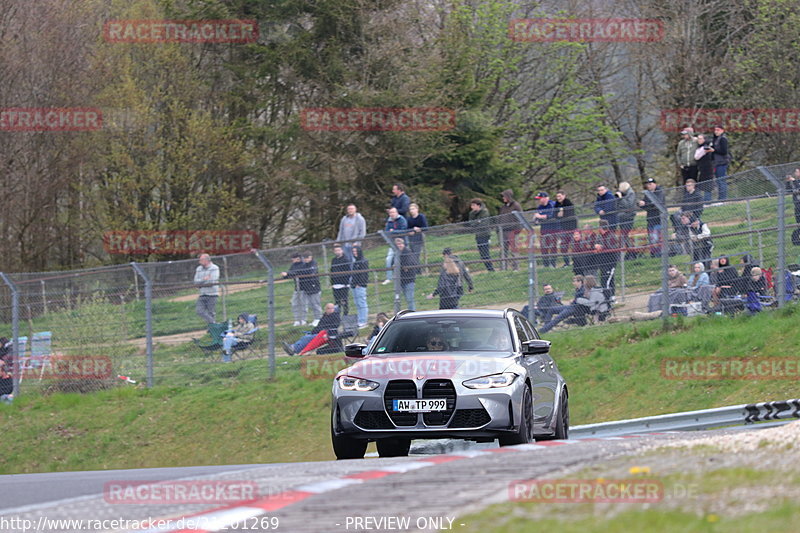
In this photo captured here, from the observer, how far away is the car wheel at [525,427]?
12492 mm

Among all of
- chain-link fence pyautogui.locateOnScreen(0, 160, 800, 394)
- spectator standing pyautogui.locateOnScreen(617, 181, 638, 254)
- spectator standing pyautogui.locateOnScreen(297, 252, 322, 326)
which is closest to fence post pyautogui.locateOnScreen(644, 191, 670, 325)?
chain-link fence pyautogui.locateOnScreen(0, 160, 800, 394)

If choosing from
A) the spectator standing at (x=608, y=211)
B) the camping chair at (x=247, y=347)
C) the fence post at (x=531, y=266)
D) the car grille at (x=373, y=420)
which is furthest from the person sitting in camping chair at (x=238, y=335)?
the car grille at (x=373, y=420)

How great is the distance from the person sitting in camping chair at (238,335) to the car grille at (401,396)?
11.9 metres

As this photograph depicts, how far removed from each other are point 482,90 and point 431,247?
2404 centimetres

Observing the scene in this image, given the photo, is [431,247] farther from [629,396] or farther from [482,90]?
[482,90]

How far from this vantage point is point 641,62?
55562 mm

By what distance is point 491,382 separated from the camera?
1247 centimetres

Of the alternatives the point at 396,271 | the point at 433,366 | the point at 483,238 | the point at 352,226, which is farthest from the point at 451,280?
the point at 433,366

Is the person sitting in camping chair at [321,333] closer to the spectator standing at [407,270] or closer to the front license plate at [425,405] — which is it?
the spectator standing at [407,270]

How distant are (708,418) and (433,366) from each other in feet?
15.8

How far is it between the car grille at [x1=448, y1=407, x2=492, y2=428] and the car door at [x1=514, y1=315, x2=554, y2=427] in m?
0.98

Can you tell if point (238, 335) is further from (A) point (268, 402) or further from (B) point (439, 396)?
(B) point (439, 396)

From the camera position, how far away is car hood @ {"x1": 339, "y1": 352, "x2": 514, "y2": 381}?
12.5 m

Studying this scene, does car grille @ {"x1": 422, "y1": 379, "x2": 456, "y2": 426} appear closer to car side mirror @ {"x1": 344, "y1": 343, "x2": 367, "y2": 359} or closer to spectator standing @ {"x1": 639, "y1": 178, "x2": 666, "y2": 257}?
car side mirror @ {"x1": 344, "y1": 343, "x2": 367, "y2": 359}
